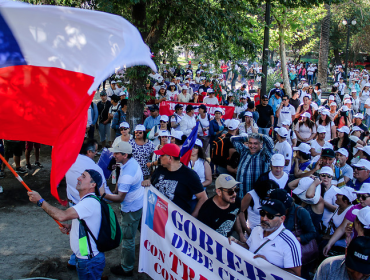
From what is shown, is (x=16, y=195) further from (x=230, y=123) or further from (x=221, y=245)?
(x=221, y=245)

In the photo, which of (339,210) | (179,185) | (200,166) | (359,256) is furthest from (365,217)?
(200,166)

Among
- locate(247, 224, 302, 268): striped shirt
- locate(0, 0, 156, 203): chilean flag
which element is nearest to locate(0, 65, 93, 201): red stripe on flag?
locate(0, 0, 156, 203): chilean flag

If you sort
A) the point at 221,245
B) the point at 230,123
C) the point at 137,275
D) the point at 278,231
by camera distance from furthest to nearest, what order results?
the point at 230,123, the point at 137,275, the point at 221,245, the point at 278,231

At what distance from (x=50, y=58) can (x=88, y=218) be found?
5.50ft

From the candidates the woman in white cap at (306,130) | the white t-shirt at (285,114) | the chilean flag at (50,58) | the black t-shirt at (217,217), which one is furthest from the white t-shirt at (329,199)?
the white t-shirt at (285,114)

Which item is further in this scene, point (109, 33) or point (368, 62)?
point (368, 62)

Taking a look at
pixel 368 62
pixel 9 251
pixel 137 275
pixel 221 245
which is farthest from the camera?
pixel 368 62

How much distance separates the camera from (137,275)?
17.7 ft

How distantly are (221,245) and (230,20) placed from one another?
6.17m

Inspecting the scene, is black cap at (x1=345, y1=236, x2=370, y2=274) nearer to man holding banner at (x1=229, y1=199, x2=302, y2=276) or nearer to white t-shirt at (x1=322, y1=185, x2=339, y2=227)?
man holding banner at (x1=229, y1=199, x2=302, y2=276)

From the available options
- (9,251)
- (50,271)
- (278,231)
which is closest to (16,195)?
(9,251)

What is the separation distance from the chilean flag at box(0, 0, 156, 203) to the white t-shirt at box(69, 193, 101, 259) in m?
0.70

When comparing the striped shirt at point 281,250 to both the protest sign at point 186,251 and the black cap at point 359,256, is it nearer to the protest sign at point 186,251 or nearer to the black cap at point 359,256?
the protest sign at point 186,251

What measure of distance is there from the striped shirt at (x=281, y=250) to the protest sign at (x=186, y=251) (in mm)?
137
